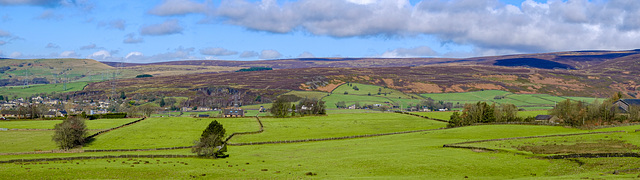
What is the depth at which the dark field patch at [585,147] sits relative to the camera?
183ft

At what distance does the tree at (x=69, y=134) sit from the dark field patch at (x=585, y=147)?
70.3 metres

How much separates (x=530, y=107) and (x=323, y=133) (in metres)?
122

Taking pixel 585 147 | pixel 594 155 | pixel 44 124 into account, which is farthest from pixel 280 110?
pixel 594 155

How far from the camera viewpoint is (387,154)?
60969 millimetres

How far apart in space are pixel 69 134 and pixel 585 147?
7818 cm

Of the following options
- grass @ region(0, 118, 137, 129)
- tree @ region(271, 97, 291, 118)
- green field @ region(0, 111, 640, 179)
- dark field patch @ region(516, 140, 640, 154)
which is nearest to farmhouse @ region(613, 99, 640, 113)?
green field @ region(0, 111, 640, 179)

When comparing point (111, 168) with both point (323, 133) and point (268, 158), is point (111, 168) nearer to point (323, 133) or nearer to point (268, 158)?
point (268, 158)

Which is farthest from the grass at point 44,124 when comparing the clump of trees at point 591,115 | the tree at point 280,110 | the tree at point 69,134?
the clump of trees at point 591,115

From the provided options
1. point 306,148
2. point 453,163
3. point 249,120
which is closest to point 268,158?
point 306,148

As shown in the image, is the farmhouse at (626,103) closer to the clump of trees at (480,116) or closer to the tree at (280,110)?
the clump of trees at (480,116)

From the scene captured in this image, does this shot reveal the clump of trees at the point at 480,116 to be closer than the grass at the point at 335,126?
No

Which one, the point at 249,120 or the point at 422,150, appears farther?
the point at 249,120

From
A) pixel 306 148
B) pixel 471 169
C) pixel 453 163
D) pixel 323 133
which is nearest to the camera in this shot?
pixel 471 169

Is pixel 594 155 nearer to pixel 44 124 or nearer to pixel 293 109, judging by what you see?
pixel 293 109
